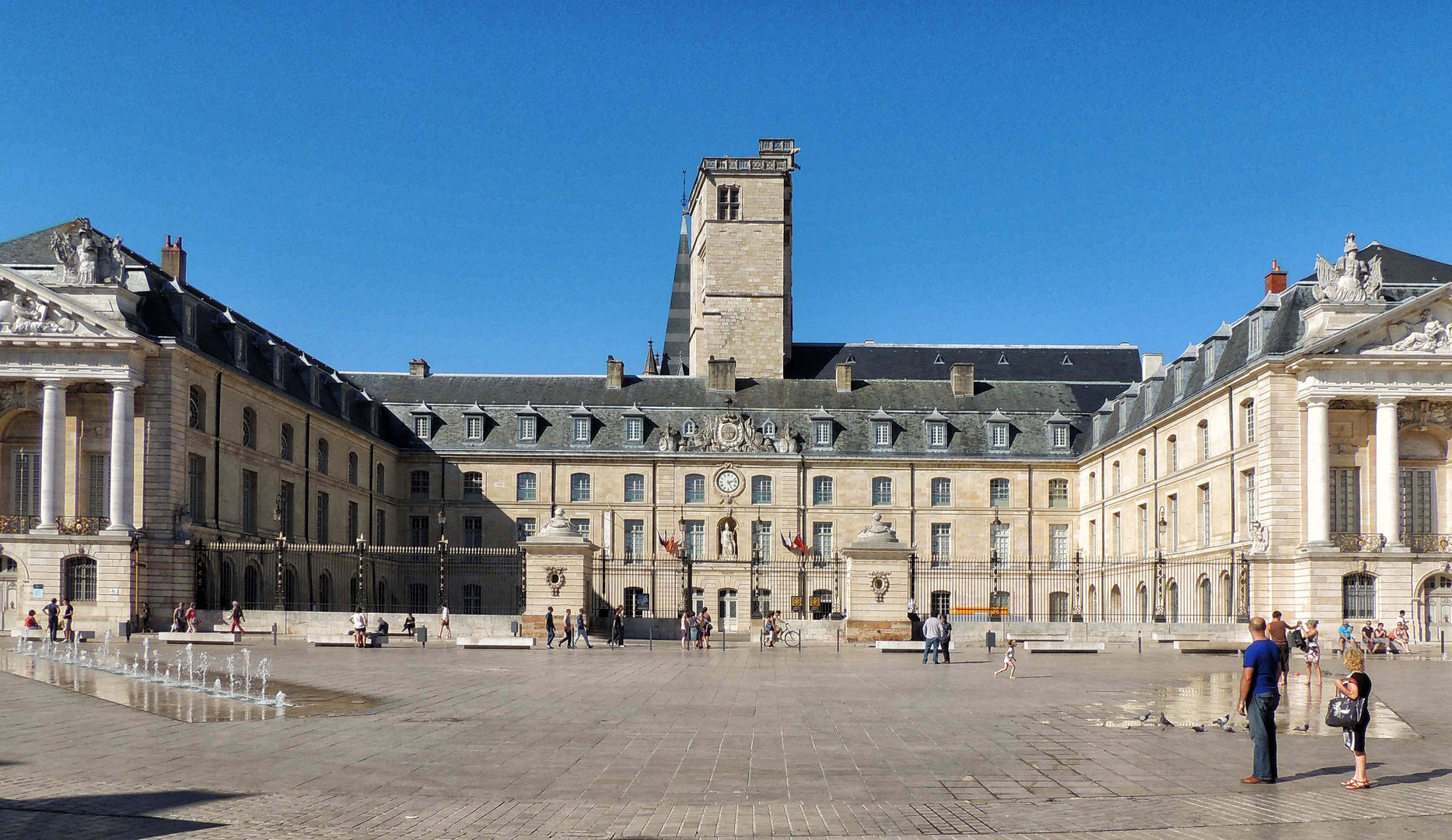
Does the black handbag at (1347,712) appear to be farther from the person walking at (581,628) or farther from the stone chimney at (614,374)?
the stone chimney at (614,374)

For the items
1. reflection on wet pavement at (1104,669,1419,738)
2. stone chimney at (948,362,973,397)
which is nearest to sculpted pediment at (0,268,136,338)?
reflection on wet pavement at (1104,669,1419,738)

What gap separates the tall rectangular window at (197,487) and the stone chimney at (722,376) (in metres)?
26.9

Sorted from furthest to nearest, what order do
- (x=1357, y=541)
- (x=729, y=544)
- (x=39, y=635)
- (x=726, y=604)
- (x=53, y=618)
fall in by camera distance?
(x=729, y=544)
(x=726, y=604)
(x=1357, y=541)
(x=39, y=635)
(x=53, y=618)

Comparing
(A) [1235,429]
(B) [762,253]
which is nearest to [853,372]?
(B) [762,253]

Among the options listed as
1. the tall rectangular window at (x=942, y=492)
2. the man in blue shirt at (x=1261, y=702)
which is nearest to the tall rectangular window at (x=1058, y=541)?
the tall rectangular window at (x=942, y=492)

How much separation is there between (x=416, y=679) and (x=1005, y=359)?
53.1 meters

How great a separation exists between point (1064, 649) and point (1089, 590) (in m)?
24.2

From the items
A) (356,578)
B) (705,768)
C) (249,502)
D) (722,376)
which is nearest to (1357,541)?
(722,376)

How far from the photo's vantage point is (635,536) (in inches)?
2510

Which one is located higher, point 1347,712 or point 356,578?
point 1347,712

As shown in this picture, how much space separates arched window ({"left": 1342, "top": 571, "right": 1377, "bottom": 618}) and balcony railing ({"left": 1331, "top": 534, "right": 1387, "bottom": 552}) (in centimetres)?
85

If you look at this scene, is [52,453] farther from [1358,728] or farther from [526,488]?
[1358,728]

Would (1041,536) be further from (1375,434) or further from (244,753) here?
(244,753)

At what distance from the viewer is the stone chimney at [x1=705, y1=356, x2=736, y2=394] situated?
67438 mm
